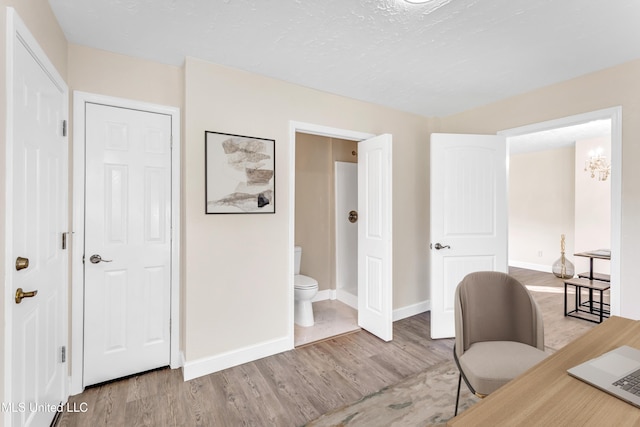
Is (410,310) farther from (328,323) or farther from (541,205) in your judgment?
(541,205)

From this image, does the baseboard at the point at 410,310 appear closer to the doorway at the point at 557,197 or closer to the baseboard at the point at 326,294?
the baseboard at the point at 326,294

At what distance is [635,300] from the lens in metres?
2.35

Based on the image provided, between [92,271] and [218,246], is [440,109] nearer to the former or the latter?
[218,246]

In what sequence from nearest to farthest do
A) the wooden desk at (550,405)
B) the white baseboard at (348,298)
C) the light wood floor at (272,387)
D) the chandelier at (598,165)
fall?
the wooden desk at (550,405) < the light wood floor at (272,387) < the white baseboard at (348,298) < the chandelier at (598,165)

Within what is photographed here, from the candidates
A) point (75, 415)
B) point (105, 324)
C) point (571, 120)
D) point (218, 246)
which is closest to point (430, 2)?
point (571, 120)

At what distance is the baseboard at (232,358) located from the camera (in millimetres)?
2303

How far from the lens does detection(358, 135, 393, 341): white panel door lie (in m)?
2.92

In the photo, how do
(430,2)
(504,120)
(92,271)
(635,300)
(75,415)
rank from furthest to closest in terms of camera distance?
1. (504,120)
2. (635,300)
3. (92,271)
4. (75,415)
5. (430,2)

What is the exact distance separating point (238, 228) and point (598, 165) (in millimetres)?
5996

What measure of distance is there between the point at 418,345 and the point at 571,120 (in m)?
2.47

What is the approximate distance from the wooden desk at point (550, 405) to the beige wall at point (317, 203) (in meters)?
3.15

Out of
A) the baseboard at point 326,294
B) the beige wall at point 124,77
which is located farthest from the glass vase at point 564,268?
the beige wall at point 124,77

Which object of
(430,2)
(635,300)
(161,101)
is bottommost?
(635,300)

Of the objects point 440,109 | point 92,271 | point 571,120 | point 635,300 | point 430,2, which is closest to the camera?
point 430,2
